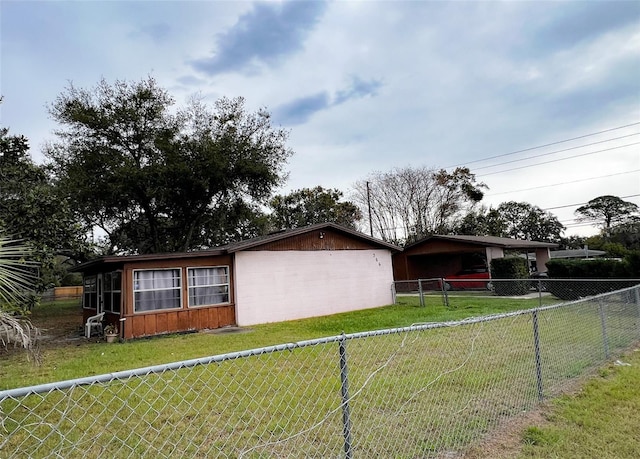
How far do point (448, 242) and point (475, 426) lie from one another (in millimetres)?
19579

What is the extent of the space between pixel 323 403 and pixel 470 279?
17187 mm

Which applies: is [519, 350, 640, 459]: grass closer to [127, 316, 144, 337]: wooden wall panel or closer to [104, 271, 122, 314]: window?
[127, 316, 144, 337]: wooden wall panel

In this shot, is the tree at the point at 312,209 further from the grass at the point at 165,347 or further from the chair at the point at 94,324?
the chair at the point at 94,324

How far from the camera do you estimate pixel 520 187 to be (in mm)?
33156

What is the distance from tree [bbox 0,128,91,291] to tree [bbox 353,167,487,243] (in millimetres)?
24833

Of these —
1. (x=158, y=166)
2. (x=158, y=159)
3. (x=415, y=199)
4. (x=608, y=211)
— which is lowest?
(x=608, y=211)

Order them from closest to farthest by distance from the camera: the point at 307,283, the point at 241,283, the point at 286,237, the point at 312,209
→ the point at 241,283 → the point at 286,237 → the point at 307,283 → the point at 312,209

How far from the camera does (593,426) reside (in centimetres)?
325

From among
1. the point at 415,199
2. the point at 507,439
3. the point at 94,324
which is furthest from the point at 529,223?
the point at 507,439

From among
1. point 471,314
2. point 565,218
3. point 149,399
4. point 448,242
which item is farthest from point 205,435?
point 565,218

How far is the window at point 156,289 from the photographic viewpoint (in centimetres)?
1103

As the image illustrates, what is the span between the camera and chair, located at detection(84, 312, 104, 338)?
11.8 meters

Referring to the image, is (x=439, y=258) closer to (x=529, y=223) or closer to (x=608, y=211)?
(x=529, y=223)

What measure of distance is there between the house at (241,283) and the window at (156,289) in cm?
3
